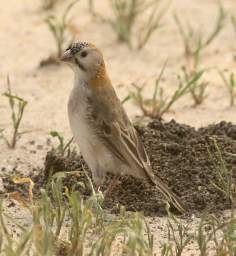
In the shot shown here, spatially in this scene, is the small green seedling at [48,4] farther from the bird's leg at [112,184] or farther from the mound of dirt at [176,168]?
the bird's leg at [112,184]

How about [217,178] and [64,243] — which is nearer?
[64,243]

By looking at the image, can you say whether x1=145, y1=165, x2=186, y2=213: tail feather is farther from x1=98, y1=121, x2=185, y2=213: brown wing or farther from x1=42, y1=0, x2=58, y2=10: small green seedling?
x1=42, y1=0, x2=58, y2=10: small green seedling

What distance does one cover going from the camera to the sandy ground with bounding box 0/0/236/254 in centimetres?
830

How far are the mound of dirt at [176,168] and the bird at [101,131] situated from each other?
17 centimetres

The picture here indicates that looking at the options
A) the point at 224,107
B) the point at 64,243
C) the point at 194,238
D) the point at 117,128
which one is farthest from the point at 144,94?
the point at 64,243

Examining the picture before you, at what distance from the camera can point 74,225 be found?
18.5ft

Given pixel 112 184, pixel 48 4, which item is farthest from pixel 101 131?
pixel 48 4

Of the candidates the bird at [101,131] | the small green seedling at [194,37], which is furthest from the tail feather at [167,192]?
the small green seedling at [194,37]

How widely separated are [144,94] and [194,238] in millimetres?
2876

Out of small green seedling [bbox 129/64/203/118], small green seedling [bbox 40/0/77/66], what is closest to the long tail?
small green seedling [bbox 129/64/203/118]

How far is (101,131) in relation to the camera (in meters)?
6.80

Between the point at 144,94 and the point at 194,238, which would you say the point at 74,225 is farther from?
the point at 144,94

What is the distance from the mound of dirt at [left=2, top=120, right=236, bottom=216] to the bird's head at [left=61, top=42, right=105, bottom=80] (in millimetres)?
650

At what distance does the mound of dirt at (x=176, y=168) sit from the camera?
6910mm
